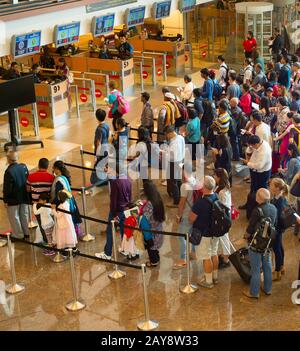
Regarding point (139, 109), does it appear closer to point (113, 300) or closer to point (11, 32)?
point (11, 32)

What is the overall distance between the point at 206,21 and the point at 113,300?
20.0 metres

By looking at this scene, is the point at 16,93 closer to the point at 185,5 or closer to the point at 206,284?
the point at 206,284

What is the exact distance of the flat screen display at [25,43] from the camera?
49.6ft

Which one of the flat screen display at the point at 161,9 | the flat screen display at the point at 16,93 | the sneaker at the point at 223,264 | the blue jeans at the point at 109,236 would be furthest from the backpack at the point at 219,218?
the flat screen display at the point at 161,9

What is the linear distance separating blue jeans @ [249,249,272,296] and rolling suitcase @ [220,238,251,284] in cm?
30

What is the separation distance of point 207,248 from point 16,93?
7.20 meters

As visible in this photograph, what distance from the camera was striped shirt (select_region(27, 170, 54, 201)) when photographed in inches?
390

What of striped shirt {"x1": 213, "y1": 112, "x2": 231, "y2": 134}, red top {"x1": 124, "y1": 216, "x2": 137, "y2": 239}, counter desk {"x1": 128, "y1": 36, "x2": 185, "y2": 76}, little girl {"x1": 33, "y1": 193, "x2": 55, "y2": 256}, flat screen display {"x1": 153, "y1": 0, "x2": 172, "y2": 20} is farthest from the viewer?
counter desk {"x1": 128, "y1": 36, "x2": 185, "y2": 76}

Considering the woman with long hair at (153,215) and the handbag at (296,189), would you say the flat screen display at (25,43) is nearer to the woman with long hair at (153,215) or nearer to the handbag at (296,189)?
the woman with long hair at (153,215)

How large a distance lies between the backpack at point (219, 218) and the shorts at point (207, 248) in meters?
0.14

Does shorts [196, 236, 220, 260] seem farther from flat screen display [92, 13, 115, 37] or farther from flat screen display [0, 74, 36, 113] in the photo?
flat screen display [92, 13, 115, 37]

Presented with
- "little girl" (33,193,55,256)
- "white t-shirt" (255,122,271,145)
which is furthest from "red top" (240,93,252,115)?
"little girl" (33,193,55,256)

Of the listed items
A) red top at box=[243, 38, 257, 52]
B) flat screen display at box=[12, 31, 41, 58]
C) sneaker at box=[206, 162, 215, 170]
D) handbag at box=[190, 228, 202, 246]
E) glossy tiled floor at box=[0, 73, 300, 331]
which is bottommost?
glossy tiled floor at box=[0, 73, 300, 331]

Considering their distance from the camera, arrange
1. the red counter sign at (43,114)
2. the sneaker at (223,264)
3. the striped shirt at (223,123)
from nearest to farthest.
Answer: the sneaker at (223,264), the striped shirt at (223,123), the red counter sign at (43,114)
